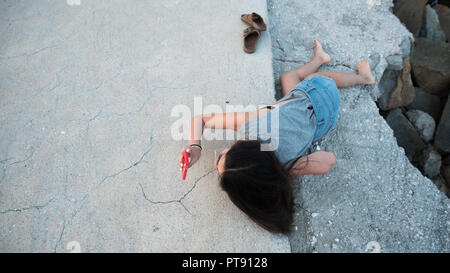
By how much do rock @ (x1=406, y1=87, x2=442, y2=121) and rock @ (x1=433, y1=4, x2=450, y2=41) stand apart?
2.99ft

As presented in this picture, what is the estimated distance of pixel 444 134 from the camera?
232 cm

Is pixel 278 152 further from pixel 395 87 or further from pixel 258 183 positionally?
pixel 395 87

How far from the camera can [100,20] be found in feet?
7.07

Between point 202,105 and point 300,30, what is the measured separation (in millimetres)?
1151

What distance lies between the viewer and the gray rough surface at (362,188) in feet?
4.85

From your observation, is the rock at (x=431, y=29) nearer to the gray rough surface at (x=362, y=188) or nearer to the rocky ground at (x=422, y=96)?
the rocky ground at (x=422, y=96)

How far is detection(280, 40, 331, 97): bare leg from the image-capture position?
189cm

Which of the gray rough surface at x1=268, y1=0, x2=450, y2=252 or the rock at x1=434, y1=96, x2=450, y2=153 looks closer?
the gray rough surface at x1=268, y1=0, x2=450, y2=252

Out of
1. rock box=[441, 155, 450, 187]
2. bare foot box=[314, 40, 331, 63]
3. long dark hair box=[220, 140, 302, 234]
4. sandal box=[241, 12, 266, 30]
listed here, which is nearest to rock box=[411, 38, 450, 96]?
rock box=[441, 155, 450, 187]

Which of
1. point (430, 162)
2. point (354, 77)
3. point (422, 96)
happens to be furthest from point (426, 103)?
point (354, 77)

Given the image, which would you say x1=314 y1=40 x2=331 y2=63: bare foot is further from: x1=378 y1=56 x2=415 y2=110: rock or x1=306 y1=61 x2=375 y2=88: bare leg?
x1=378 y1=56 x2=415 y2=110: rock

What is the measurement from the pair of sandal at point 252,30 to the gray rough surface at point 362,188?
0.22m

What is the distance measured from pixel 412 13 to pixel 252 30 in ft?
6.09

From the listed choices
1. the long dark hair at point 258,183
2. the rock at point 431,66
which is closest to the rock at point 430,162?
the rock at point 431,66
